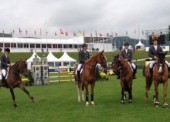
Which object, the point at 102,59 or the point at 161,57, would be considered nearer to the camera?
the point at 161,57

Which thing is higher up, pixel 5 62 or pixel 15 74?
pixel 5 62

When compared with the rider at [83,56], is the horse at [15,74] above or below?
below

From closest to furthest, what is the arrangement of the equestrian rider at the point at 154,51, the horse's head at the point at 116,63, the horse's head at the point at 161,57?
the horse's head at the point at 161,57 → the equestrian rider at the point at 154,51 → the horse's head at the point at 116,63

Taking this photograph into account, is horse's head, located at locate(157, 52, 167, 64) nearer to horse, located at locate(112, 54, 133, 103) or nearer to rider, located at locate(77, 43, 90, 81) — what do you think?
horse, located at locate(112, 54, 133, 103)

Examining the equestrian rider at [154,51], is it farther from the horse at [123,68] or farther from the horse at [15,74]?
the horse at [15,74]

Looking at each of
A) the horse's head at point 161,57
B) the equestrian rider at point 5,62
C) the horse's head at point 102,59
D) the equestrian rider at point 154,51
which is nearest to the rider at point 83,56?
the horse's head at point 102,59

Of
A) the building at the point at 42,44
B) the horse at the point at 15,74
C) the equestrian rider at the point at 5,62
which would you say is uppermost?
the building at the point at 42,44

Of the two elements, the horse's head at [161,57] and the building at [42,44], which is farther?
the building at [42,44]

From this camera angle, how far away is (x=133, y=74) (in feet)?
55.9

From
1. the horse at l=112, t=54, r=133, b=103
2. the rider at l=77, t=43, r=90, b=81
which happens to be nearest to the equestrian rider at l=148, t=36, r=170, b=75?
the horse at l=112, t=54, r=133, b=103

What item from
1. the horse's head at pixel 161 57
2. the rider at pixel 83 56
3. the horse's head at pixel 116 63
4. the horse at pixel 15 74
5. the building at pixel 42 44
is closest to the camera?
the horse's head at pixel 161 57

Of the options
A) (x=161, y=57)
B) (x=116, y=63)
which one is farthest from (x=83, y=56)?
(x=161, y=57)

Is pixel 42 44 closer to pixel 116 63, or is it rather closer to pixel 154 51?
pixel 116 63

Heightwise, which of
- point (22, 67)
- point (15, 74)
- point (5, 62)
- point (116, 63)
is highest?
point (5, 62)
